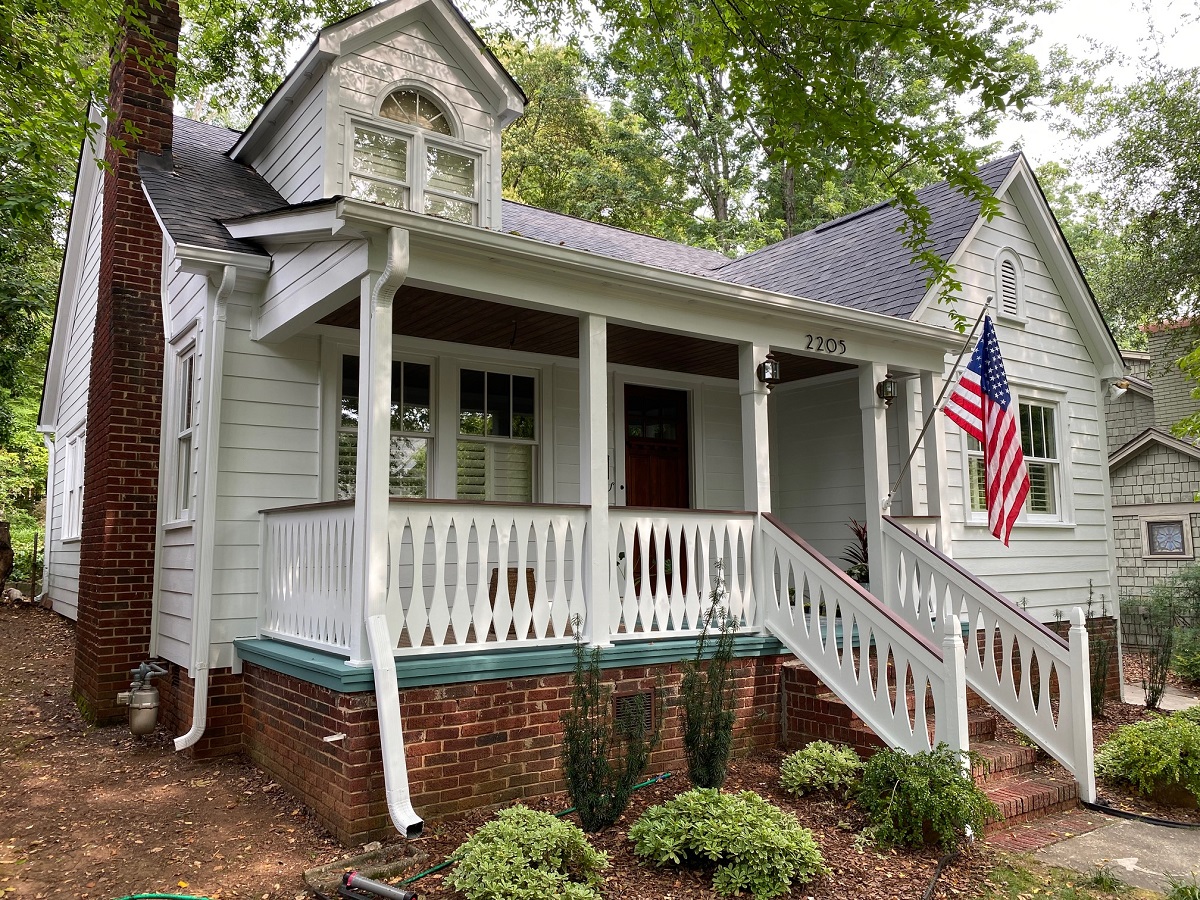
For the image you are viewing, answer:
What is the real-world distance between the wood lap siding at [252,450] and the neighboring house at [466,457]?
0.03 m

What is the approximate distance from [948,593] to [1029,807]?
6.70ft

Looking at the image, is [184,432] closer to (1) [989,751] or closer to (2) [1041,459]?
(1) [989,751]

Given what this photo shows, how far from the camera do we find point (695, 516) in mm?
6789

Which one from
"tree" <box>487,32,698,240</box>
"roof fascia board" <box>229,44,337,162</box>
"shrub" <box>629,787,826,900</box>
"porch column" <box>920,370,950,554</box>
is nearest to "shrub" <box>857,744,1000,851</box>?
"shrub" <box>629,787,826,900</box>

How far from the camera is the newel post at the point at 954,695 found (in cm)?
530

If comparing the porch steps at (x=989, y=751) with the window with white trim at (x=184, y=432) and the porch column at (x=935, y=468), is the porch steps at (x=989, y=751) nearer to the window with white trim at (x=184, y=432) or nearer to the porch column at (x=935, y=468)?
the porch column at (x=935, y=468)

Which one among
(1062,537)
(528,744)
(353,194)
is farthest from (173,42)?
(1062,537)

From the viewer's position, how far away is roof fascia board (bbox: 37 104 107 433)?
10406 mm

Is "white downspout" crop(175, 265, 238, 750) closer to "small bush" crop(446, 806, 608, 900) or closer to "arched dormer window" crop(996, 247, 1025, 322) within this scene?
"small bush" crop(446, 806, 608, 900)

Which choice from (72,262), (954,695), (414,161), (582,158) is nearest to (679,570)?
(954,695)

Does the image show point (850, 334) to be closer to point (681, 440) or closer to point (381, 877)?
point (681, 440)

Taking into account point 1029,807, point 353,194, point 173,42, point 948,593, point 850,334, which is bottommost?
point 1029,807

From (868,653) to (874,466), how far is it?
7.74 feet

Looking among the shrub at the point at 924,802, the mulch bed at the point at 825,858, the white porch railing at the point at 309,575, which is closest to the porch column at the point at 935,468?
the shrub at the point at 924,802
